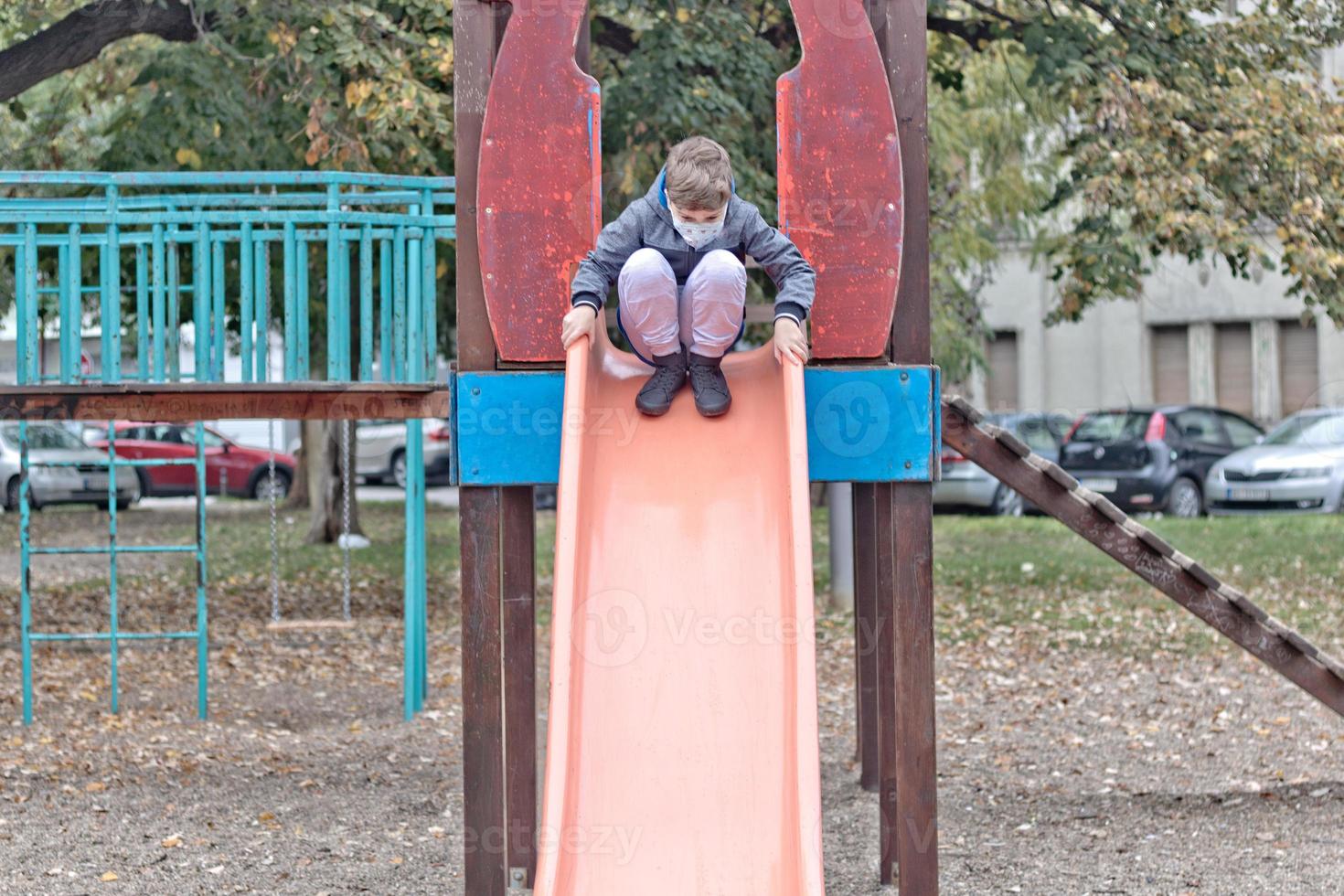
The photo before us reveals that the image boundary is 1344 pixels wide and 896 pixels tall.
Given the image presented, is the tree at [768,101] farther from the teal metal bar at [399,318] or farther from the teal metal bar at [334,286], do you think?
the teal metal bar at [399,318]

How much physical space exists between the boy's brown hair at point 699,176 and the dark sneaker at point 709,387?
469 millimetres

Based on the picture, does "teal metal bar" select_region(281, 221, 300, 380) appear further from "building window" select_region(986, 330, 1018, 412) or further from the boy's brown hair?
"building window" select_region(986, 330, 1018, 412)

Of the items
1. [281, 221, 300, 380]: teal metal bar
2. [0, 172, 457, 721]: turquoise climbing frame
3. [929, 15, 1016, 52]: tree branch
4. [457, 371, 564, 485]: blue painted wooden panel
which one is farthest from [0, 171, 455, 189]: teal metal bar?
[929, 15, 1016, 52]: tree branch

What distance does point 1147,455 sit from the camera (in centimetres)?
1777

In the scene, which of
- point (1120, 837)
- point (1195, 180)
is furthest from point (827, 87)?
point (1195, 180)

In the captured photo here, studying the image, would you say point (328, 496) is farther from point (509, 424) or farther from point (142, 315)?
point (509, 424)

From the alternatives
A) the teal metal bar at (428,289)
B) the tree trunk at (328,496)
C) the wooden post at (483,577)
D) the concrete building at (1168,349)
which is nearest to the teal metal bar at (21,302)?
the teal metal bar at (428,289)

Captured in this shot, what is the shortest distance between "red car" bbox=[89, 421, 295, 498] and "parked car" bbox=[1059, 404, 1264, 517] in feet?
39.9

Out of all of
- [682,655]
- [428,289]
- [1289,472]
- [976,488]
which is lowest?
[682,655]

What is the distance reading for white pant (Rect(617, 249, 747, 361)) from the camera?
4613mm

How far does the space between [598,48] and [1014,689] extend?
5.12 meters

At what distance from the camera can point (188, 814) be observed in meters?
6.41

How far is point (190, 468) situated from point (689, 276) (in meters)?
20.9

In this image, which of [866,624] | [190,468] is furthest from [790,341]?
[190,468]
